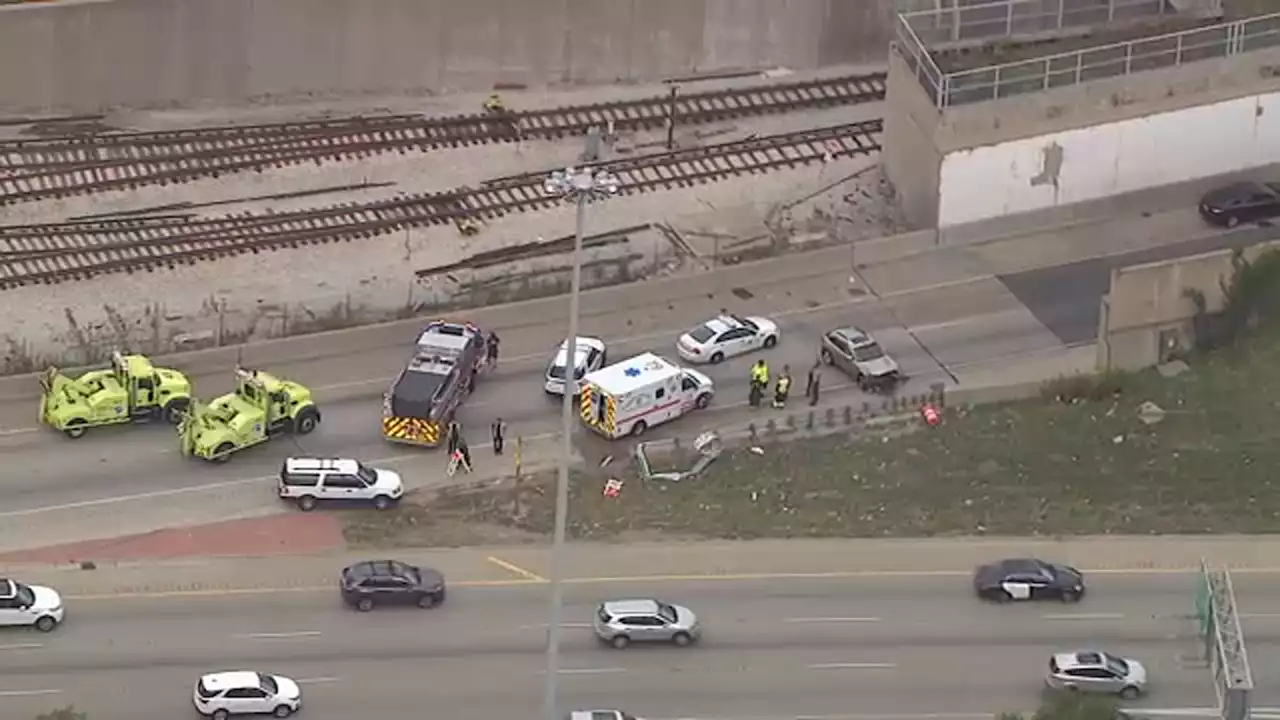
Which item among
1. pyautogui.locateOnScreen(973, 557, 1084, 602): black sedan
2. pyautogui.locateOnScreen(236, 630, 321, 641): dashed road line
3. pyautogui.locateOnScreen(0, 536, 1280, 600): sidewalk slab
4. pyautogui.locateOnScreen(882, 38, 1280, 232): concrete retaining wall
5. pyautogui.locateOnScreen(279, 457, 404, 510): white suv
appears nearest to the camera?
pyautogui.locateOnScreen(236, 630, 321, 641): dashed road line

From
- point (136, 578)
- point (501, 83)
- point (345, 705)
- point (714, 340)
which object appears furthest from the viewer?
point (501, 83)

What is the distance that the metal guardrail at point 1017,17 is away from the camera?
6681 cm

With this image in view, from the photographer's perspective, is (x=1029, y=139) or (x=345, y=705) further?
(x=1029, y=139)

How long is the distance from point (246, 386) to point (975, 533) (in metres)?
14.0

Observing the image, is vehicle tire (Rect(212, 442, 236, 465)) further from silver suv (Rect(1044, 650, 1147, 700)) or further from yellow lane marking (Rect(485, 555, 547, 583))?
silver suv (Rect(1044, 650, 1147, 700))

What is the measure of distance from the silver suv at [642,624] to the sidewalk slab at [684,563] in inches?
88.8

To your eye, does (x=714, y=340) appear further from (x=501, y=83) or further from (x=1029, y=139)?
(x=501, y=83)

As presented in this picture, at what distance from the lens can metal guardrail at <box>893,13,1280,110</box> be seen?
6272cm

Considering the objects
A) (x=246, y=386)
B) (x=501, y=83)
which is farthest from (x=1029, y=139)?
(x=246, y=386)

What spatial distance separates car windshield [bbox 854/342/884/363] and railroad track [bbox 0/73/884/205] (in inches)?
527

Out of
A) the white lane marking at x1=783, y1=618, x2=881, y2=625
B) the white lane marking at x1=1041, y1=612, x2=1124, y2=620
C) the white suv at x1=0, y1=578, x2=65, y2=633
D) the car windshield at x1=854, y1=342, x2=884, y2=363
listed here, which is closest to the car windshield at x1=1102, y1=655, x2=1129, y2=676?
the white lane marking at x1=1041, y1=612, x2=1124, y2=620

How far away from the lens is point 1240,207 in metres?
62.8

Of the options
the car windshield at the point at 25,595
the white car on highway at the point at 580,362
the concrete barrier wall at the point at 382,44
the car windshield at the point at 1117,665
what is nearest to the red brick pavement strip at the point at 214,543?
the car windshield at the point at 25,595

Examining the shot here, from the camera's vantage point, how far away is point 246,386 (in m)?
53.7
